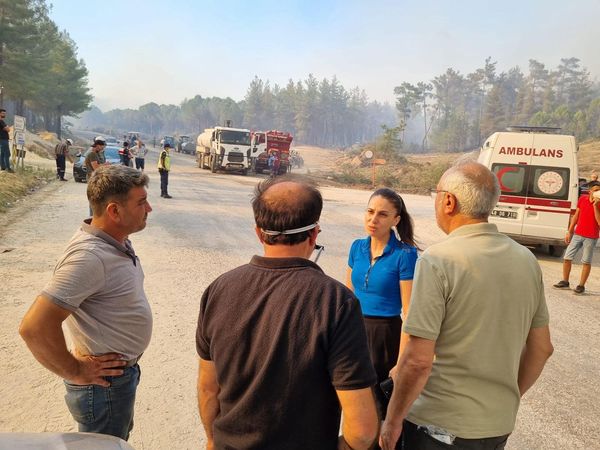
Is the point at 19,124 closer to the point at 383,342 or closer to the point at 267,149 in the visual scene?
the point at 267,149

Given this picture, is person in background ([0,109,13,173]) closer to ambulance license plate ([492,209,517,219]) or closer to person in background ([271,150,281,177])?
ambulance license plate ([492,209,517,219])

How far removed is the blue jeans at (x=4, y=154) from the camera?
15203 mm

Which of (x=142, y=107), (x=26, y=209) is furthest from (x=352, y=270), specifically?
(x=142, y=107)

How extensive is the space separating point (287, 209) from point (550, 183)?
9.94 meters

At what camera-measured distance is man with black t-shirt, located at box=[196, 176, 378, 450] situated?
1483mm

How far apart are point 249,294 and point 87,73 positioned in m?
65.5

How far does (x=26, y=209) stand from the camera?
37.9ft

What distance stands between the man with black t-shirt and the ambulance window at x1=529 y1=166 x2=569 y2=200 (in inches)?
383

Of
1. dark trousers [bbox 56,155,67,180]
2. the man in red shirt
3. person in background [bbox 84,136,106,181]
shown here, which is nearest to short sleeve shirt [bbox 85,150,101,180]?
person in background [bbox 84,136,106,181]

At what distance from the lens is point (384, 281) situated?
2895 mm

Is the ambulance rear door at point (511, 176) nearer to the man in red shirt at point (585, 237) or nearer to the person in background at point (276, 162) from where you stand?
the man in red shirt at point (585, 237)

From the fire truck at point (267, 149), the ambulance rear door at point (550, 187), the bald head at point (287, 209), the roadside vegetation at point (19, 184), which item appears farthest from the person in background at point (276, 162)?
the bald head at point (287, 209)

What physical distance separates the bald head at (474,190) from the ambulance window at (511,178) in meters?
8.86

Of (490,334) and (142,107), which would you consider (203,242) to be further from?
(142,107)
